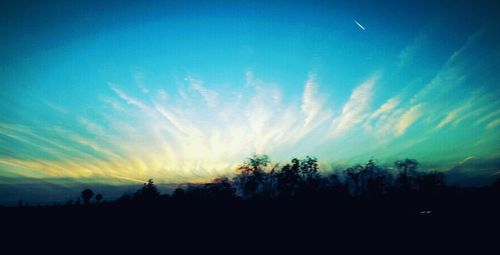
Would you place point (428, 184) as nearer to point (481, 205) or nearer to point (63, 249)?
point (481, 205)

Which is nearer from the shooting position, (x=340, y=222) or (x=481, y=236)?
(x=481, y=236)

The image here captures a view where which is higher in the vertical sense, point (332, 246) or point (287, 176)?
point (287, 176)

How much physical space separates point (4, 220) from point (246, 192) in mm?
75654

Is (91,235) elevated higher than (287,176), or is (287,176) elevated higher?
(287,176)

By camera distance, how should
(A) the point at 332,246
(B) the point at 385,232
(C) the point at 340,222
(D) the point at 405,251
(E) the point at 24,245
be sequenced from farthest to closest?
(C) the point at 340,222
(B) the point at 385,232
(E) the point at 24,245
(A) the point at 332,246
(D) the point at 405,251

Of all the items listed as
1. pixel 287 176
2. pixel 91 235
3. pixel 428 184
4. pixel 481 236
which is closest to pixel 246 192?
pixel 287 176

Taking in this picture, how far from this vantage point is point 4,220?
1433 inches

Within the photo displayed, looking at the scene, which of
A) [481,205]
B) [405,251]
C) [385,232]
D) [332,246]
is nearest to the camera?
[405,251]

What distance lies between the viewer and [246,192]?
340 ft

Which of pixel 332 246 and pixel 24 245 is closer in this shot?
pixel 332 246

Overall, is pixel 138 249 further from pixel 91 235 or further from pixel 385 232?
pixel 385 232

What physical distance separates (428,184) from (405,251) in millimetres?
103670

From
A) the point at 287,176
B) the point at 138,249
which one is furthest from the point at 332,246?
the point at 287,176

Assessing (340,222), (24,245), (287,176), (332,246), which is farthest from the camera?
(287,176)
